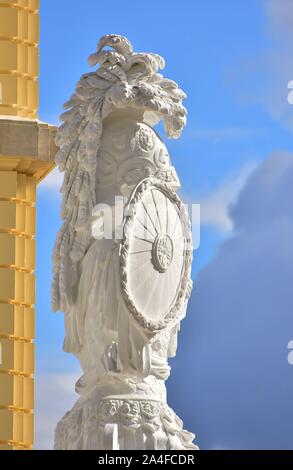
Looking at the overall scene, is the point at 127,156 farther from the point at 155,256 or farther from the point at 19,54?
the point at 19,54

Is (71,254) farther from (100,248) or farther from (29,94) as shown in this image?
(29,94)

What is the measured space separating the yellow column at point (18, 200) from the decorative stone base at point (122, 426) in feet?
19.5

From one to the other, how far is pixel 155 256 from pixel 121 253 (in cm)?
25

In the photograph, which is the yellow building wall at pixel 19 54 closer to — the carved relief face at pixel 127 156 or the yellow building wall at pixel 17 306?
the yellow building wall at pixel 17 306

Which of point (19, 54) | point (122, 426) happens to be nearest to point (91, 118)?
point (122, 426)

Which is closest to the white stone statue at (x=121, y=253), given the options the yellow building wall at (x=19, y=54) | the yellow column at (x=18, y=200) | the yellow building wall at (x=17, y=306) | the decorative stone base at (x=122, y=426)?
the decorative stone base at (x=122, y=426)

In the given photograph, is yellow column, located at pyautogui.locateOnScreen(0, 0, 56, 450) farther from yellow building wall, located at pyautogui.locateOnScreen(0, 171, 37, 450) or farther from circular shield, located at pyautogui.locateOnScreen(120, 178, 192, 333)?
circular shield, located at pyautogui.locateOnScreen(120, 178, 192, 333)

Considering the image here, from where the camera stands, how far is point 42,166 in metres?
19.0

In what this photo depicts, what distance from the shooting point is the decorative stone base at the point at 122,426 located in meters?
12.3
